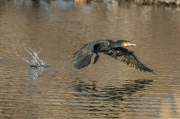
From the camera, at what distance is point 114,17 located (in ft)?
129

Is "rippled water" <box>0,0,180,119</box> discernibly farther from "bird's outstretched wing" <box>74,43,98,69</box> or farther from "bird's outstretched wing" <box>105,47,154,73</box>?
"bird's outstretched wing" <box>74,43,98,69</box>

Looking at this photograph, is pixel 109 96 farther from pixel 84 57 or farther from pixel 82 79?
pixel 82 79

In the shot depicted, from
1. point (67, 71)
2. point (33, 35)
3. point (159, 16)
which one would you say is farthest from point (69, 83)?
point (159, 16)

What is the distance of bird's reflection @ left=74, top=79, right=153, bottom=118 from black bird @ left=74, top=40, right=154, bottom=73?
33.4 inches

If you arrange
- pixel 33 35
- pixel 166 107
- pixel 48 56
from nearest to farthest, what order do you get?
pixel 166 107 < pixel 48 56 < pixel 33 35

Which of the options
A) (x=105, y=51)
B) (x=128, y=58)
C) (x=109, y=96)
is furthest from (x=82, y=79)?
(x=109, y=96)

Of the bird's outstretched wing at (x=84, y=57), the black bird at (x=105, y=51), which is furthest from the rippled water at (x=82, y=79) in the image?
the bird's outstretched wing at (x=84, y=57)

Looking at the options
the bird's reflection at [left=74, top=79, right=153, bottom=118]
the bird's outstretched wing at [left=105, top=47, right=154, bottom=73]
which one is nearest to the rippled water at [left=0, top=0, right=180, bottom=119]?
the bird's reflection at [left=74, top=79, right=153, bottom=118]

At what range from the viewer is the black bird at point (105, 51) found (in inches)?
488

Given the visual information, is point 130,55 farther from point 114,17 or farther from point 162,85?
point 114,17

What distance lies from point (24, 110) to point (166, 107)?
3.93 meters

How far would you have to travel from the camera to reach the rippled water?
10.7 m

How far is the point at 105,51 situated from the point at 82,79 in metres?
1.31

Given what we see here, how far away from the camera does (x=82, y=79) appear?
46.8ft
